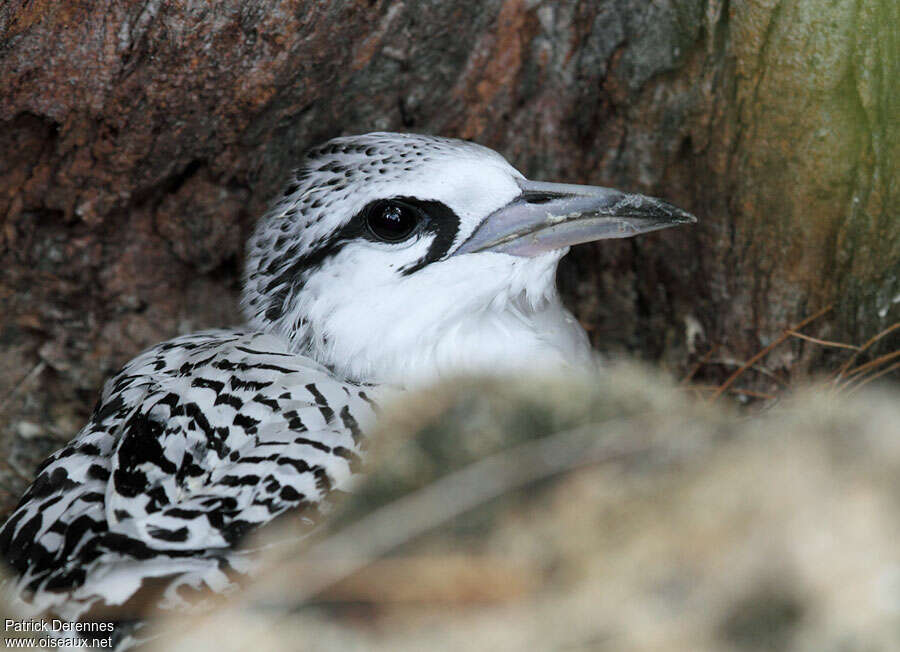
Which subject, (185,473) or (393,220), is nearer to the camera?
(185,473)

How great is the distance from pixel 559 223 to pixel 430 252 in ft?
1.42

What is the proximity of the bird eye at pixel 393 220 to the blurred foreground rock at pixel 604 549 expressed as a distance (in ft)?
3.54

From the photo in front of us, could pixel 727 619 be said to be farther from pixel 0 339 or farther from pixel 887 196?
pixel 0 339

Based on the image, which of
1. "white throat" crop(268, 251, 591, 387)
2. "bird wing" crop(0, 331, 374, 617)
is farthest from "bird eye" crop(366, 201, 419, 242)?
"bird wing" crop(0, 331, 374, 617)

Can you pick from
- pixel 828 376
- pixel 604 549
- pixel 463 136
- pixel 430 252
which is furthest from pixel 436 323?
pixel 828 376

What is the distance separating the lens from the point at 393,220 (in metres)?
3.03

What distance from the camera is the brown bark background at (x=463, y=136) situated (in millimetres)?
3164

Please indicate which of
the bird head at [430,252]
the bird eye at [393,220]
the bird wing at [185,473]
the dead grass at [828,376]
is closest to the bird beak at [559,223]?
the bird head at [430,252]

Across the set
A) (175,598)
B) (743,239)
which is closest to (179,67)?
(175,598)

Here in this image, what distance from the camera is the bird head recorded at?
301 cm

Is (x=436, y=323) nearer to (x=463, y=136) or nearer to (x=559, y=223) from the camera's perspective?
(x=559, y=223)

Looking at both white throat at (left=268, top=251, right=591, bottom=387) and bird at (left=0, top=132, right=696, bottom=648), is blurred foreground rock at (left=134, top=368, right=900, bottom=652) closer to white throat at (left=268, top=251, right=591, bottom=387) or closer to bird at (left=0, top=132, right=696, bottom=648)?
bird at (left=0, top=132, right=696, bottom=648)

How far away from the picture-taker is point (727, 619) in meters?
1.69

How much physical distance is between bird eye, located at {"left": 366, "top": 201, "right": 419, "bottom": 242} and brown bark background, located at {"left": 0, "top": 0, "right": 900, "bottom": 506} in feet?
2.46
